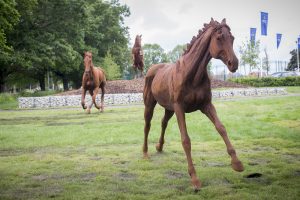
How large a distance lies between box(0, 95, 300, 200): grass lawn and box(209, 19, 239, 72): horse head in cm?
178

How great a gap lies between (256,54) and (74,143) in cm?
5595

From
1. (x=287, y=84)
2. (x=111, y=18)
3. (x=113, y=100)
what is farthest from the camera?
(x=111, y=18)

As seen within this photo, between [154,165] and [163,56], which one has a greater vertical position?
[163,56]

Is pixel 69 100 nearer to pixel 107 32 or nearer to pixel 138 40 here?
pixel 138 40

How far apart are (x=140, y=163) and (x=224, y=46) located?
3.20 meters

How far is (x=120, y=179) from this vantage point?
6.54 metres

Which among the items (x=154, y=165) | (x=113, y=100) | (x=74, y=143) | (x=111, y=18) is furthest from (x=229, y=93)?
(x=111, y=18)

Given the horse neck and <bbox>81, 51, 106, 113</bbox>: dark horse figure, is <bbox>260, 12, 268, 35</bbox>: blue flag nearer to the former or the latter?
<bbox>81, 51, 106, 113</bbox>: dark horse figure

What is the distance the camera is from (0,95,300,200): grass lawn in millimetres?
5684

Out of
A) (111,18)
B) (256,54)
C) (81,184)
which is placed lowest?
(81,184)

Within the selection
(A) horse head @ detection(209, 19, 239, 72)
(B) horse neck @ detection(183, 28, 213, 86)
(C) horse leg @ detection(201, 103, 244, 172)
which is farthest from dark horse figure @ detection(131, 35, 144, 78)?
(A) horse head @ detection(209, 19, 239, 72)

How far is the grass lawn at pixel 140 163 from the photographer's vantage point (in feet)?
18.6

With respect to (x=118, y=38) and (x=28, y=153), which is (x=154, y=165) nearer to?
(x=28, y=153)

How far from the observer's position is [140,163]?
7.79m
